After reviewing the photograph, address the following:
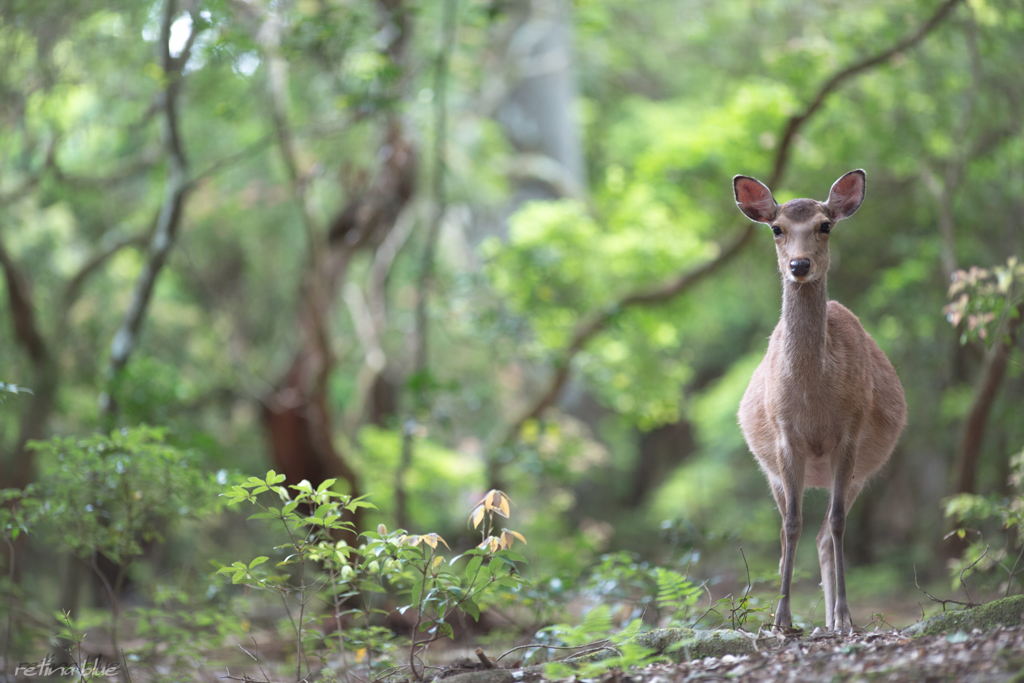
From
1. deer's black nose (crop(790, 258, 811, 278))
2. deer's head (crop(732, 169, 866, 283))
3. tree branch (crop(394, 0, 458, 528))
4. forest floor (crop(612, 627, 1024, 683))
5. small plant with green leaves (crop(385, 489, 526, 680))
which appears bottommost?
forest floor (crop(612, 627, 1024, 683))

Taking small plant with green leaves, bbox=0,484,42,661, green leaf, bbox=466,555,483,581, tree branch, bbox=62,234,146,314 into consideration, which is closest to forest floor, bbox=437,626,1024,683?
green leaf, bbox=466,555,483,581

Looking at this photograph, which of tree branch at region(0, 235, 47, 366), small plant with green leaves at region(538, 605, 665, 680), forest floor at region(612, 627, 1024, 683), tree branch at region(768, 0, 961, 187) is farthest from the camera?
tree branch at region(0, 235, 47, 366)

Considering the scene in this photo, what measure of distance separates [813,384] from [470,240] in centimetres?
981

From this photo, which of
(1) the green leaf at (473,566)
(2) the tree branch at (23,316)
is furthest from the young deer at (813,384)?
(2) the tree branch at (23,316)

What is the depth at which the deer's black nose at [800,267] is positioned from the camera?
3.35 meters

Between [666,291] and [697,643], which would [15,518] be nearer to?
[697,643]

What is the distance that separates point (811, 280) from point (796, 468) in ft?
2.52

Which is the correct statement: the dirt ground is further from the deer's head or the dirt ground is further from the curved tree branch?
the curved tree branch

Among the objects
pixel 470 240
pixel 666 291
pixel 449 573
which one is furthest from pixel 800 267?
pixel 470 240

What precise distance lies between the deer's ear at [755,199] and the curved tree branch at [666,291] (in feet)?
15.6

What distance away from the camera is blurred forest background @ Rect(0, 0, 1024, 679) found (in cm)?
782

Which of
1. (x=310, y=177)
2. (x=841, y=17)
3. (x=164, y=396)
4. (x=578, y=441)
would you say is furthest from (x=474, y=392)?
(x=841, y=17)

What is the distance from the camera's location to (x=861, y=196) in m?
3.60

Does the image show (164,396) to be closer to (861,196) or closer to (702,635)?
(702,635)
